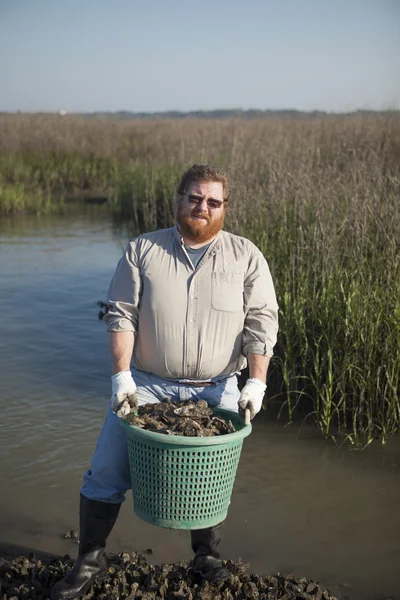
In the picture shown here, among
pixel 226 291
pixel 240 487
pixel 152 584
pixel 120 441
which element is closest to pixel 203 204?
pixel 226 291

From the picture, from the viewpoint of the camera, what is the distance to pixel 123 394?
9.80ft

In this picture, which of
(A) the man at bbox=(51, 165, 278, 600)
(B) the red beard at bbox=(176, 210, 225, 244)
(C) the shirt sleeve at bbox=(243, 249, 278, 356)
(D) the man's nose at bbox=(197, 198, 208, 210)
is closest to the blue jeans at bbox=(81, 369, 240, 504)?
(A) the man at bbox=(51, 165, 278, 600)

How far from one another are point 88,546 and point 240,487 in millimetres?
1610

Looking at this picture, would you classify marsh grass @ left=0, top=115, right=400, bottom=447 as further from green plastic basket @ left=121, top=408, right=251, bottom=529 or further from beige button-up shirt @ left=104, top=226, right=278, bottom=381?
green plastic basket @ left=121, top=408, right=251, bottom=529

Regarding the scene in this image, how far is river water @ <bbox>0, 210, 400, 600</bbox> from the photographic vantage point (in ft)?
12.5

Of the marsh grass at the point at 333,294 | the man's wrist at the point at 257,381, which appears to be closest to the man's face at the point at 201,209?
the man's wrist at the point at 257,381

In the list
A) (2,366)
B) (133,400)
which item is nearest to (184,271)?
(133,400)

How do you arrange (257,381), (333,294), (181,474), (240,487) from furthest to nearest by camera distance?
(333,294) → (240,487) → (257,381) → (181,474)

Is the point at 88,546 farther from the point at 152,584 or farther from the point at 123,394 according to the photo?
the point at 123,394

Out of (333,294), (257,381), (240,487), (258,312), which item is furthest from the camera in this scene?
(333,294)

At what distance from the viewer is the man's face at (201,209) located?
3.12m

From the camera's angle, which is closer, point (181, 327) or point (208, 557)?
point (181, 327)

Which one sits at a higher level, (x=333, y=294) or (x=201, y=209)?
(x=201, y=209)

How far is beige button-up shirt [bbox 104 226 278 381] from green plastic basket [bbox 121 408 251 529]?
35cm
